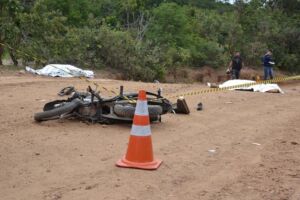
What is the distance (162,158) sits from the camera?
690 cm

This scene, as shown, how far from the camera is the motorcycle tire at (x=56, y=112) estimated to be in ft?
28.3

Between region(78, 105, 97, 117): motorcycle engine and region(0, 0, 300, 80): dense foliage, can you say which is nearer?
region(78, 105, 97, 117): motorcycle engine

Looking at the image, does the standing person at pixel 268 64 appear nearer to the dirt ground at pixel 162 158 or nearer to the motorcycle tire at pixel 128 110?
the dirt ground at pixel 162 158

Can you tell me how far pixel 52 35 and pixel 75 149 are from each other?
15686mm

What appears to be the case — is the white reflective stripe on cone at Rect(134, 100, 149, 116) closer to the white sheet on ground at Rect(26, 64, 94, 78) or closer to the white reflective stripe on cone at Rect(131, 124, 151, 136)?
the white reflective stripe on cone at Rect(131, 124, 151, 136)

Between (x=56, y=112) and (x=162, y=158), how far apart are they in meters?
2.47

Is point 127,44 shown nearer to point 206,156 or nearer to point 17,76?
point 17,76

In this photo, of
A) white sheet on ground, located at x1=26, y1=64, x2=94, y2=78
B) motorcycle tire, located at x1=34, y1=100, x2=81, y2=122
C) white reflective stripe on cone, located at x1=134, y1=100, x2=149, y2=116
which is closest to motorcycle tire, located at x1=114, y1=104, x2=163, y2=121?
motorcycle tire, located at x1=34, y1=100, x2=81, y2=122

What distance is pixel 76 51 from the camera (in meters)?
22.4

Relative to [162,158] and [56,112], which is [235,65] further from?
[162,158]

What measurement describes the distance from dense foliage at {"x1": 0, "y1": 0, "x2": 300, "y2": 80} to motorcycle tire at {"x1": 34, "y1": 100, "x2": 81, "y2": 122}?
Answer: 8.04 metres

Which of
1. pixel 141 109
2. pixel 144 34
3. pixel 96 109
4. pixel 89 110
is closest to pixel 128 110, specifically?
pixel 96 109

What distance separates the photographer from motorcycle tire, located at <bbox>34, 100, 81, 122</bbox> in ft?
28.3

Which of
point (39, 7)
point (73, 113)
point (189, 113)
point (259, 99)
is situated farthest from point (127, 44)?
point (73, 113)
